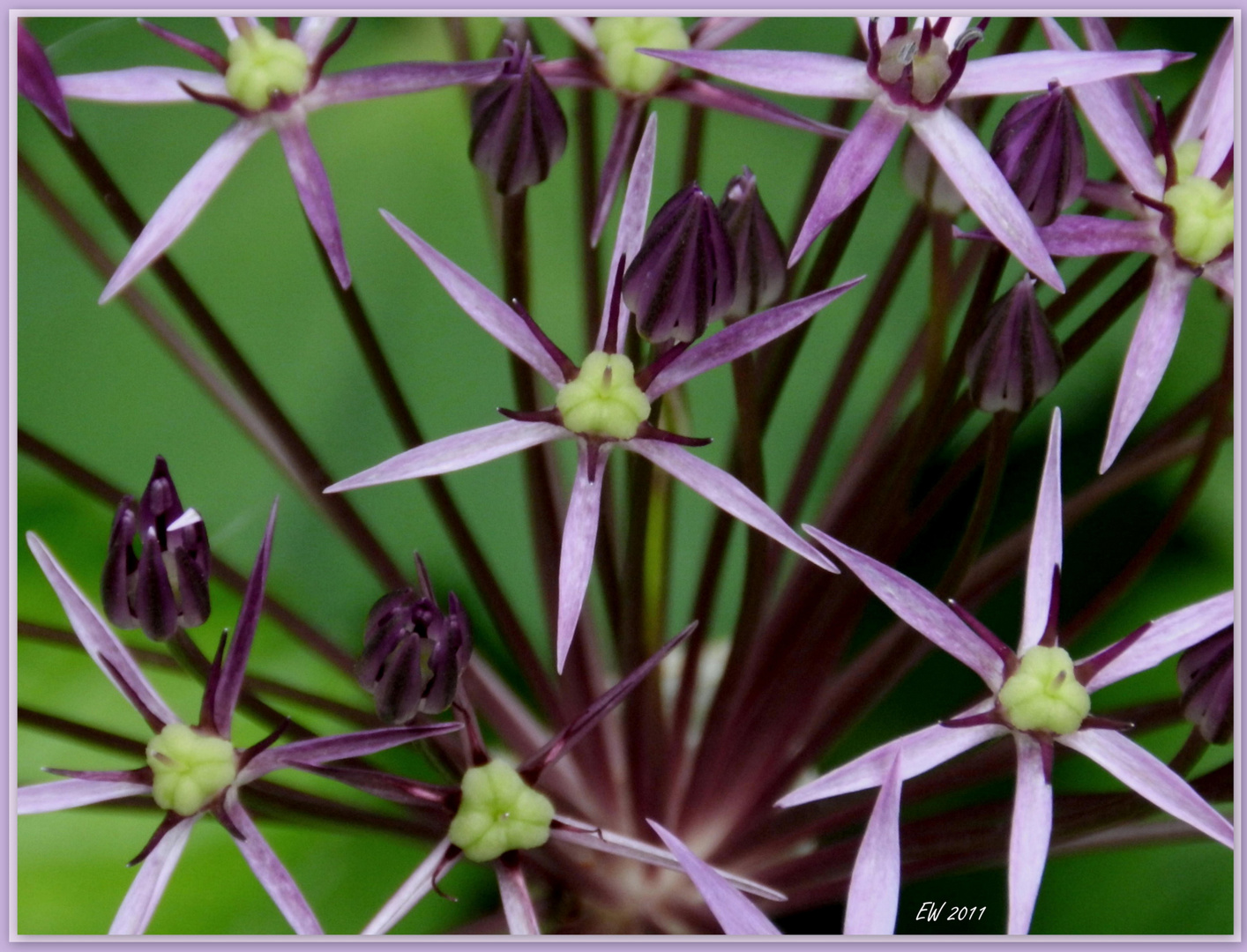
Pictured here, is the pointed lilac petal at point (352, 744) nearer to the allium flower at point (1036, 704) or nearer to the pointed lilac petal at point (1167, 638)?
the allium flower at point (1036, 704)

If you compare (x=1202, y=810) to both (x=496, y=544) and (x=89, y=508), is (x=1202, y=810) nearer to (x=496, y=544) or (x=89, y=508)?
(x=496, y=544)

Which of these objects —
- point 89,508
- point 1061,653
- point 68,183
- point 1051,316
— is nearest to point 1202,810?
point 1061,653

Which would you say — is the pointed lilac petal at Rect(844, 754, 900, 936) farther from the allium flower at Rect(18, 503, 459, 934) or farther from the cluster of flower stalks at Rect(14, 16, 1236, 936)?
the allium flower at Rect(18, 503, 459, 934)

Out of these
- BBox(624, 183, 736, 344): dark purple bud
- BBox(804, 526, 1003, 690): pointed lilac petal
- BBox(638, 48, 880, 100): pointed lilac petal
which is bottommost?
BBox(804, 526, 1003, 690): pointed lilac petal

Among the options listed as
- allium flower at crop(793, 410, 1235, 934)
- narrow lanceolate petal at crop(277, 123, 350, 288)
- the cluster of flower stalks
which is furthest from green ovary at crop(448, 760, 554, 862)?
narrow lanceolate petal at crop(277, 123, 350, 288)

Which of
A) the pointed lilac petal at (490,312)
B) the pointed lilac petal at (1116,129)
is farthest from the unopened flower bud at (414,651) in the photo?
the pointed lilac petal at (1116,129)

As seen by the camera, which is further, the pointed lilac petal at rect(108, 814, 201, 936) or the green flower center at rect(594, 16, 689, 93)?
the green flower center at rect(594, 16, 689, 93)
